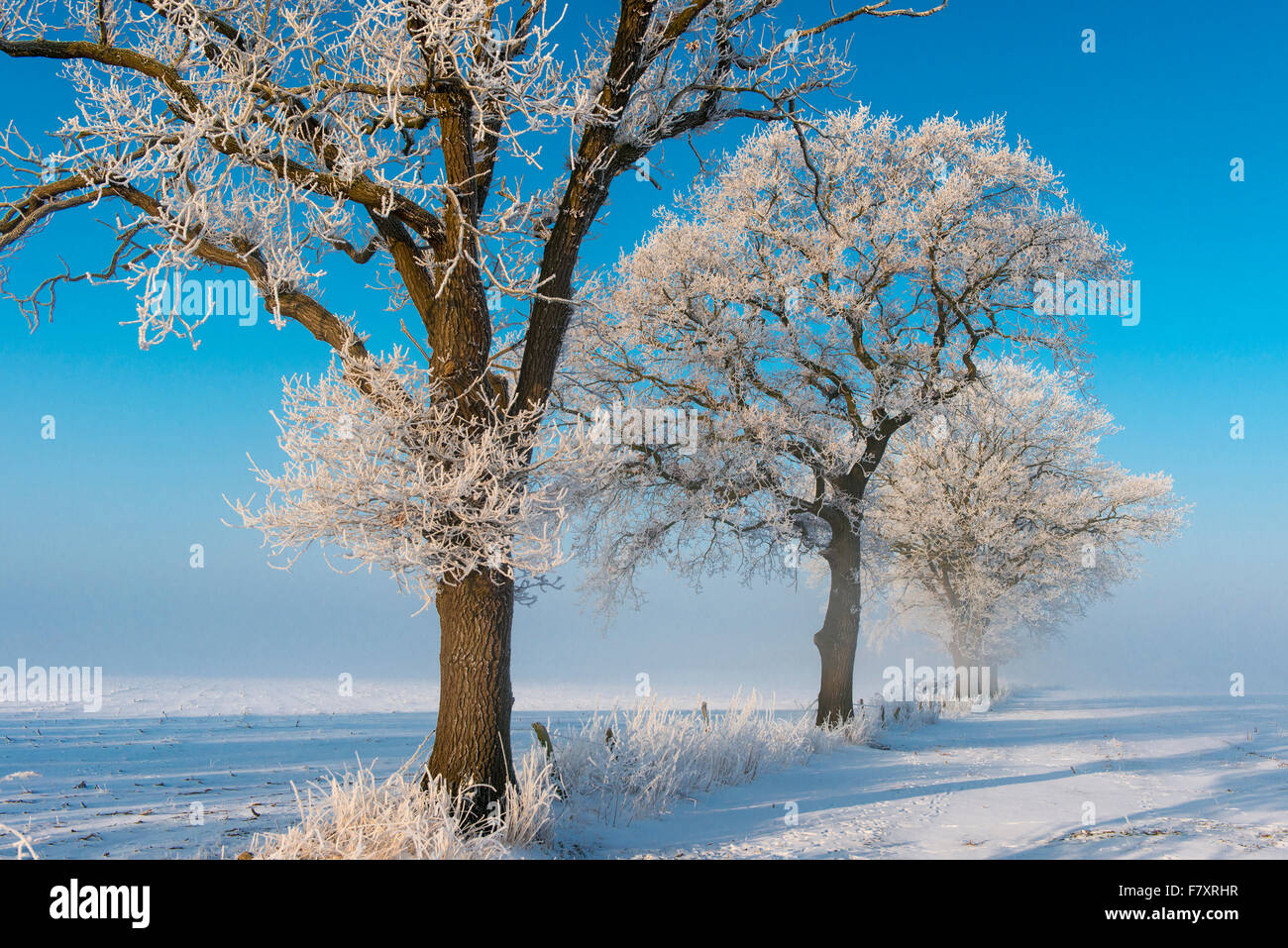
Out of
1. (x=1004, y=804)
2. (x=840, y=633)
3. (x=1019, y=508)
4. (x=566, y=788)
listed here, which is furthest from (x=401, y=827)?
(x=1019, y=508)

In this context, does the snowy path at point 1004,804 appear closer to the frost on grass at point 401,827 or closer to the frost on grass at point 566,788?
the frost on grass at point 566,788

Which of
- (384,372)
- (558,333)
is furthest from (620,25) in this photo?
(384,372)

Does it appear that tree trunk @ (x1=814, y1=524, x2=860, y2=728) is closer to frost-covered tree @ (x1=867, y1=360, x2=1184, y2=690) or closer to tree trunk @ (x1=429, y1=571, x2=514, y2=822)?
frost-covered tree @ (x1=867, y1=360, x2=1184, y2=690)

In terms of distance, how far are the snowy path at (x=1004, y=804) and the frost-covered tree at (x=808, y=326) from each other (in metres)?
3.51

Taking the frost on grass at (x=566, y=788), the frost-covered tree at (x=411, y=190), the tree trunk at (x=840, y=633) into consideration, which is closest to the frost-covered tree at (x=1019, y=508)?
the tree trunk at (x=840, y=633)

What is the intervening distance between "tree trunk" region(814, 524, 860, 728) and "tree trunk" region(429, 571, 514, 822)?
9.25 metres

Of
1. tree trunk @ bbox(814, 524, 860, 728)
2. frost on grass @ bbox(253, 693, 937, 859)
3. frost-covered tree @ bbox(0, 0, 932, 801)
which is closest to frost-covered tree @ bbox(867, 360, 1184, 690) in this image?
tree trunk @ bbox(814, 524, 860, 728)

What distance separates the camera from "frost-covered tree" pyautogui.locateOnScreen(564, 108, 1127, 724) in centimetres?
1396

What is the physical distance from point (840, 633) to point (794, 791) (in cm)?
558

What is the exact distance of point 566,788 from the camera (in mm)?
8203

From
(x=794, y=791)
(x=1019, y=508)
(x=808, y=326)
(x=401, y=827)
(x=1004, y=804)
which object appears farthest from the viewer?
(x=1019, y=508)

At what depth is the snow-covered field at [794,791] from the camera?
6.61m

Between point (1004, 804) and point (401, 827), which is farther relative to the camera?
point (1004, 804)

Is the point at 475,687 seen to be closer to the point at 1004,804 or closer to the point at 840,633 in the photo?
the point at 1004,804
